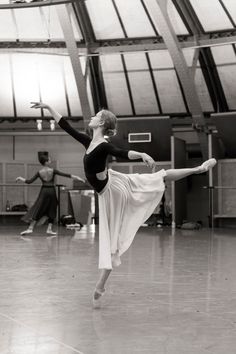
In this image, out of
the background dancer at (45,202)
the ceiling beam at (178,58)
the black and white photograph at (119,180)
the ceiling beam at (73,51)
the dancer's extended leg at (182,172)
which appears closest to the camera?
the black and white photograph at (119,180)

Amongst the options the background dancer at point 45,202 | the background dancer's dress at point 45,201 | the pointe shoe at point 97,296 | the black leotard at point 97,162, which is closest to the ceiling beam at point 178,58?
the background dancer at point 45,202

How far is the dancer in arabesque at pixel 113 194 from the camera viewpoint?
5832 millimetres

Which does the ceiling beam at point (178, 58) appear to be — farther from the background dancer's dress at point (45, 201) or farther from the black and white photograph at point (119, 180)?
the background dancer's dress at point (45, 201)

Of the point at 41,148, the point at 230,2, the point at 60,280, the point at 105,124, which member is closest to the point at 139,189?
the point at 105,124

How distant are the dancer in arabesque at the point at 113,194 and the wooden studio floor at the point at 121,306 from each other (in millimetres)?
479

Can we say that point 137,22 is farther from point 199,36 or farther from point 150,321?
point 150,321

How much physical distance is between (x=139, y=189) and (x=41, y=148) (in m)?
21.9

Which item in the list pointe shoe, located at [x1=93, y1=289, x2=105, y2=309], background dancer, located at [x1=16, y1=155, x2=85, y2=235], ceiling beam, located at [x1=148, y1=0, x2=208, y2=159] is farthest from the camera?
ceiling beam, located at [x1=148, y1=0, x2=208, y2=159]

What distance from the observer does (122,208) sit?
5.98 metres

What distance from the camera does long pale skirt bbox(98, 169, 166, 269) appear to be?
19.2 feet

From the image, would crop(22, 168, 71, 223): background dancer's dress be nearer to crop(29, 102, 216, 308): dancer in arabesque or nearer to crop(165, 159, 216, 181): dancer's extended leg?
crop(29, 102, 216, 308): dancer in arabesque

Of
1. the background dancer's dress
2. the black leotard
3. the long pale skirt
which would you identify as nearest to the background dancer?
the background dancer's dress

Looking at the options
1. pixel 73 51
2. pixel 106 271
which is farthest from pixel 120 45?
pixel 106 271

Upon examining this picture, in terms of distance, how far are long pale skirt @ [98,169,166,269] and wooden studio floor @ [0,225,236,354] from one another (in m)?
0.50
